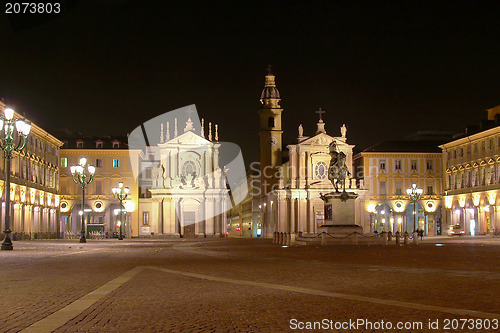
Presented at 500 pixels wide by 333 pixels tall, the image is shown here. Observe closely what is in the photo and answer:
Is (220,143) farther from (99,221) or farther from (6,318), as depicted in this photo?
(6,318)

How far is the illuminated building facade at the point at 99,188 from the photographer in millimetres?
92750

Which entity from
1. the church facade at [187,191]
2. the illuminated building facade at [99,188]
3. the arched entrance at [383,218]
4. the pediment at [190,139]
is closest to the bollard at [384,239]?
the church facade at [187,191]

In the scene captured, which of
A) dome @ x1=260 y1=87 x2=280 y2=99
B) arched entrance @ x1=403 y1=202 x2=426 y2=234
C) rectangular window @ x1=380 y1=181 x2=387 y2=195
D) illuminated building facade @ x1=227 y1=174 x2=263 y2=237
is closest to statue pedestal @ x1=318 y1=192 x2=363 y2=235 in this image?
arched entrance @ x1=403 y1=202 x2=426 y2=234

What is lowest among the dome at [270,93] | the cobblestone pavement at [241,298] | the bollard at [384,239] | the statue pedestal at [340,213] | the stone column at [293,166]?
the bollard at [384,239]

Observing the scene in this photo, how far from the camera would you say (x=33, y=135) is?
7494 centimetres

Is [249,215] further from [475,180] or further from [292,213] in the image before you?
[475,180]

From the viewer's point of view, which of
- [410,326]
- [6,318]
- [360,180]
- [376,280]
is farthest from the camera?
[360,180]

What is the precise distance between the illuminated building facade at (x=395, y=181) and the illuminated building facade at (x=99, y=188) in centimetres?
3552

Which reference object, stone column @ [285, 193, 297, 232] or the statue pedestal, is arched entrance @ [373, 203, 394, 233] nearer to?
stone column @ [285, 193, 297, 232]

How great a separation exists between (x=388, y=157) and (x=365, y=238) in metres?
57.3

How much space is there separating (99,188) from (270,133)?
3056 cm

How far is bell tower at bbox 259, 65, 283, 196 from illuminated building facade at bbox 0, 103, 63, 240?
112 ft

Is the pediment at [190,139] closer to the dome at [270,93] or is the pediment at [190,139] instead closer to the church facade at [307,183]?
the church facade at [307,183]

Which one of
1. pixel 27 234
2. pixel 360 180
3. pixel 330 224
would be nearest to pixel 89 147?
pixel 27 234
